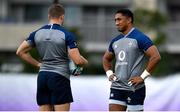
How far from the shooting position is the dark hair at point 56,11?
6.77 meters

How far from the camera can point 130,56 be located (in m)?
6.92

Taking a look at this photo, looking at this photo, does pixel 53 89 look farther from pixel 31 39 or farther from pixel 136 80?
pixel 136 80

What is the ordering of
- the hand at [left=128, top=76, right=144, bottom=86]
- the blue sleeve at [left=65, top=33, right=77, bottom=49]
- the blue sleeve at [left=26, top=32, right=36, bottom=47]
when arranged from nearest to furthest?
the blue sleeve at [left=65, top=33, right=77, bottom=49] < the hand at [left=128, top=76, right=144, bottom=86] < the blue sleeve at [left=26, top=32, right=36, bottom=47]

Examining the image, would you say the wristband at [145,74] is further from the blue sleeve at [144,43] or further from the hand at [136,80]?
the blue sleeve at [144,43]

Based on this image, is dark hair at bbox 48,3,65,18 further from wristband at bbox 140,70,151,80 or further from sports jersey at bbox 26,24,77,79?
wristband at bbox 140,70,151,80

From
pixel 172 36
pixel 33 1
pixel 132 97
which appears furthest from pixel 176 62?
pixel 132 97

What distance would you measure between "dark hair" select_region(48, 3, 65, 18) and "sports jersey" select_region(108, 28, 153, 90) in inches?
29.1

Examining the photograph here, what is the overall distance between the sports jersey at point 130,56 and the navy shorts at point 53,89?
1.99 feet

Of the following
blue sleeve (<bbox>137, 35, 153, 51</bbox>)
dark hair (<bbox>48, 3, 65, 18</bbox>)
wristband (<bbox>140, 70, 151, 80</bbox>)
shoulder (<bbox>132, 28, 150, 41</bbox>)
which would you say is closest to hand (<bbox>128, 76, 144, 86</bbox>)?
wristband (<bbox>140, 70, 151, 80</bbox>)

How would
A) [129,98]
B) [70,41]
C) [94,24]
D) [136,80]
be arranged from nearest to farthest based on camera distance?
[70,41]
[136,80]
[129,98]
[94,24]

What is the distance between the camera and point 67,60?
6.87 m

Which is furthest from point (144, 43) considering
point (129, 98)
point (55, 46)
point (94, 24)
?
point (94, 24)

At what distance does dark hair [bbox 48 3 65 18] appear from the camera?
6766 mm

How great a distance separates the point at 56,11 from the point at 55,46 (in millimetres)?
374
